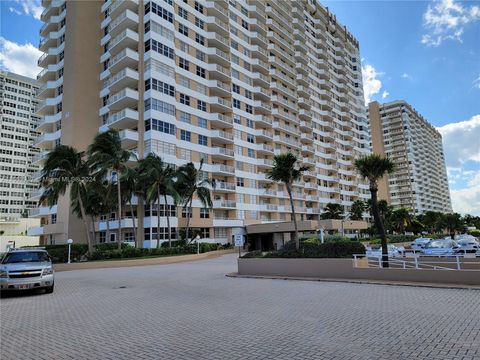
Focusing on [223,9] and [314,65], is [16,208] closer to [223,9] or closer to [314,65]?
[223,9]

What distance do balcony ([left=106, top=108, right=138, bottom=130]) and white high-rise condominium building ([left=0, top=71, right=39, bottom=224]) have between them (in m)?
72.3

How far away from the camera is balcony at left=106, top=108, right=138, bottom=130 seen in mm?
44500

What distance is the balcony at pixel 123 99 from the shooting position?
148ft

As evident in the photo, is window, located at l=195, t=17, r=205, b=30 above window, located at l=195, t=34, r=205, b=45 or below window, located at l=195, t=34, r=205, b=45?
above

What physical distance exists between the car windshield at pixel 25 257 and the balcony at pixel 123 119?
103 ft

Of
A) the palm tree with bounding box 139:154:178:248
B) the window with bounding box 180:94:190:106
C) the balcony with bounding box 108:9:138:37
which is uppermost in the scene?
the balcony with bounding box 108:9:138:37

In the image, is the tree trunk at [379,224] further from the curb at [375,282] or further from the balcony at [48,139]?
the balcony at [48,139]

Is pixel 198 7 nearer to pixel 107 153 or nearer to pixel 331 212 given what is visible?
pixel 107 153

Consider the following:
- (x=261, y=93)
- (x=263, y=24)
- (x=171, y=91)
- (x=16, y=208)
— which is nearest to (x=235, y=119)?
(x=261, y=93)

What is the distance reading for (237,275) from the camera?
20641mm

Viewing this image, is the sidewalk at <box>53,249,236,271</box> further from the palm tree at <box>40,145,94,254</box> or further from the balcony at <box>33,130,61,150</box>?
the balcony at <box>33,130,61,150</box>

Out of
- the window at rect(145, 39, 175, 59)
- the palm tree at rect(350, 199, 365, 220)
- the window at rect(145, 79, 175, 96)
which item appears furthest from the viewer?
the palm tree at rect(350, 199, 365, 220)

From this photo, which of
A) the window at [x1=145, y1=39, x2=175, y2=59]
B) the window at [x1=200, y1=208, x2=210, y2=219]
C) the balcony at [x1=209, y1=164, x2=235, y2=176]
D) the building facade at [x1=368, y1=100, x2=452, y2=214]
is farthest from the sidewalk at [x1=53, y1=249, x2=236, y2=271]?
the building facade at [x1=368, y1=100, x2=452, y2=214]

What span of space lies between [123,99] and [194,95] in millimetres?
11068
